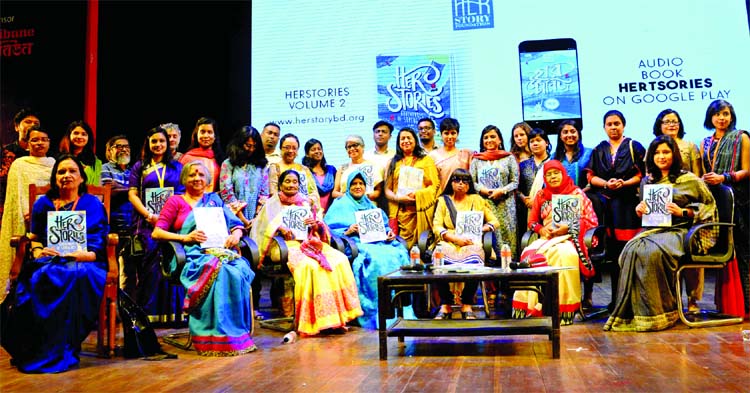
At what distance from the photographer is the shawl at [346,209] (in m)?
5.40

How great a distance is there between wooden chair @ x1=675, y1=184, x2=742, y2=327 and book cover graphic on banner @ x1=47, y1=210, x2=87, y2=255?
378 centimetres

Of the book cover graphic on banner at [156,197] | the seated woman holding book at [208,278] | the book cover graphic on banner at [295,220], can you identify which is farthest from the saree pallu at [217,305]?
the book cover graphic on banner at [156,197]

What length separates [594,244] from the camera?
4.97 meters

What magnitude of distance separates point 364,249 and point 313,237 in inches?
16.6

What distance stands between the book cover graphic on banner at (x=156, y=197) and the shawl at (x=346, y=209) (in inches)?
49.3

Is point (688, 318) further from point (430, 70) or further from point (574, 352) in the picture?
point (430, 70)

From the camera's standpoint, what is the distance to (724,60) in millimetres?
6281

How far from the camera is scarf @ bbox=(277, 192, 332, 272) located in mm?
4844

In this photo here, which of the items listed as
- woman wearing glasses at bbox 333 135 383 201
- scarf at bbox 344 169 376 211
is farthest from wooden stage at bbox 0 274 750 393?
woman wearing glasses at bbox 333 135 383 201

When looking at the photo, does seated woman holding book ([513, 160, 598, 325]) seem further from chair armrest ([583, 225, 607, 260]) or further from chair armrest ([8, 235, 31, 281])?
chair armrest ([8, 235, 31, 281])

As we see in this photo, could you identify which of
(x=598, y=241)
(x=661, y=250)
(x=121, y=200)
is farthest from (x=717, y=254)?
(x=121, y=200)

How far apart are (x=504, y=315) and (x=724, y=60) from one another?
328 centimetres

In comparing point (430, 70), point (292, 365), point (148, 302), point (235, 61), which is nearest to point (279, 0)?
point (235, 61)

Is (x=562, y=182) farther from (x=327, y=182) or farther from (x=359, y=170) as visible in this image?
(x=327, y=182)
